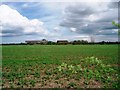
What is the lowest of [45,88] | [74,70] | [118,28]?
[45,88]

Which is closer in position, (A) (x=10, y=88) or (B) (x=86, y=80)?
(A) (x=10, y=88)

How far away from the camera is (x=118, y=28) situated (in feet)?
16.1

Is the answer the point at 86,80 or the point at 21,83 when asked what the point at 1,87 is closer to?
the point at 21,83

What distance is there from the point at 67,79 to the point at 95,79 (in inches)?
54.9

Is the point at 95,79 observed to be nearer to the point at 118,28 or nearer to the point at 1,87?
the point at 1,87

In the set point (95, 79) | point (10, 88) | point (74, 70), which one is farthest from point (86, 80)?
point (74, 70)

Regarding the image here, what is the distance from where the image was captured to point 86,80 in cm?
1225

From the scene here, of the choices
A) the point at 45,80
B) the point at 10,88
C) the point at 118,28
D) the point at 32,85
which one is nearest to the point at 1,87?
the point at 10,88

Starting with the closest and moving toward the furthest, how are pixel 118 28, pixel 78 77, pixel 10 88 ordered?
pixel 118 28 < pixel 10 88 < pixel 78 77

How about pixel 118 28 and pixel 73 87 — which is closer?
pixel 118 28

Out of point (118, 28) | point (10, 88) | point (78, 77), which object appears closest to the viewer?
point (118, 28)

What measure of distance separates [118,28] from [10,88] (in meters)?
6.68

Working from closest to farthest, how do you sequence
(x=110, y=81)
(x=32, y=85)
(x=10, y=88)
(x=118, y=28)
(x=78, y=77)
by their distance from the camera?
(x=118, y=28) < (x=10, y=88) < (x=32, y=85) < (x=110, y=81) < (x=78, y=77)

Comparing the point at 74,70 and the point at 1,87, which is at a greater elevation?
the point at 74,70
